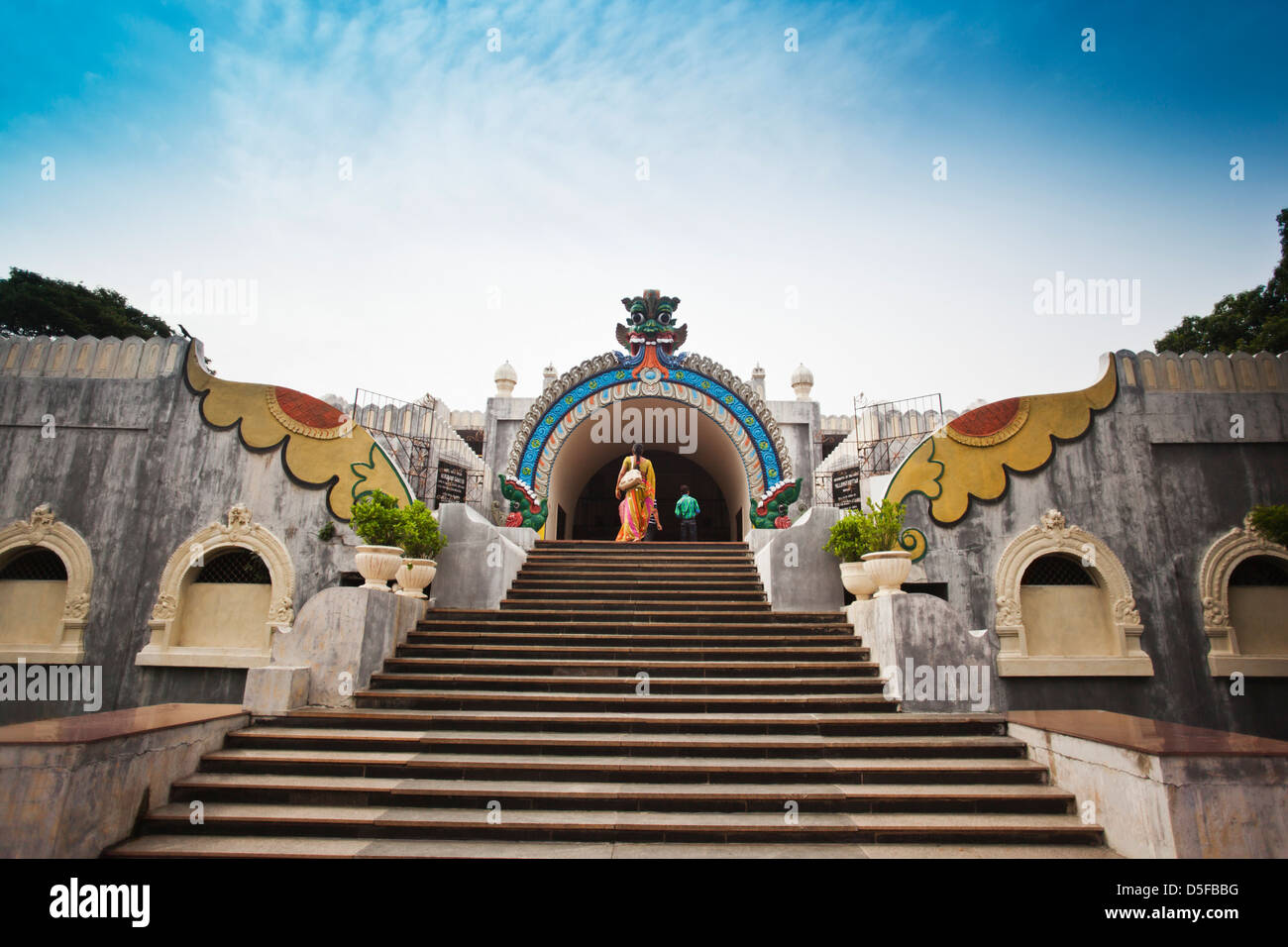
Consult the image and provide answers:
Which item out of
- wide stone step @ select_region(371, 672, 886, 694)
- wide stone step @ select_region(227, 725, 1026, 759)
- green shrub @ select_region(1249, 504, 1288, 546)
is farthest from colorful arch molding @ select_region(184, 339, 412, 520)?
green shrub @ select_region(1249, 504, 1288, 546)

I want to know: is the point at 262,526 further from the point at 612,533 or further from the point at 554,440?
the point at 612,533

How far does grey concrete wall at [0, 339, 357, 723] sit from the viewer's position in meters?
9.40

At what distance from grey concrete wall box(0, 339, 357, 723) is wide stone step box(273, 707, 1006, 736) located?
455 centimetres

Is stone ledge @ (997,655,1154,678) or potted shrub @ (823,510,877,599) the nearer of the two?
potted shrub @ (823,510,877,599)

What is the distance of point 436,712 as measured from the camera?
585 cm

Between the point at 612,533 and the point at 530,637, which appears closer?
the point at 530,637

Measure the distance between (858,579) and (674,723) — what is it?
3.17 m

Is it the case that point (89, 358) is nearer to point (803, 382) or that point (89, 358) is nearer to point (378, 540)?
point (378, 540)

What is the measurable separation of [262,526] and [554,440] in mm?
5158

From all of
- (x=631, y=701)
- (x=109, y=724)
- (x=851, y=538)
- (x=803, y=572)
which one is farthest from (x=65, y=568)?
(x=851, y=538)

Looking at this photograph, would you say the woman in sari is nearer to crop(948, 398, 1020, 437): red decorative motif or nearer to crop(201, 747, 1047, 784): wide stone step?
crop(948, 398, 1020, 437): red decorative motif

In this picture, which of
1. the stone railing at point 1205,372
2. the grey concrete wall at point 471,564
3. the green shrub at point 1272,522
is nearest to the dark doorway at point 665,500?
→ the grey concrete wall at point 471,564
